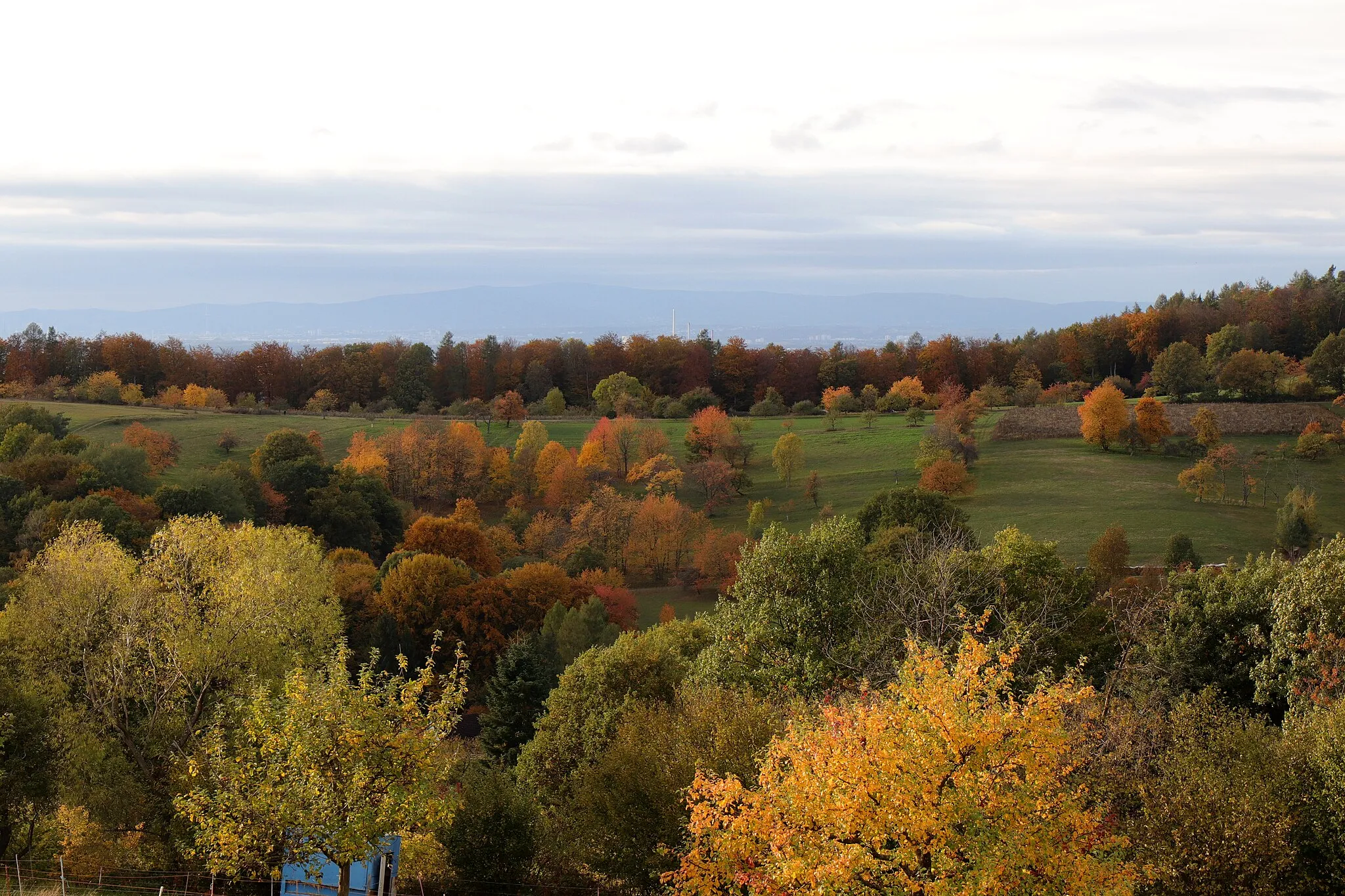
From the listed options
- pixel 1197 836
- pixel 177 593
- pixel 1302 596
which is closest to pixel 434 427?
pixel 177 593

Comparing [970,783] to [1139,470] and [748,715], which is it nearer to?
[748,715]

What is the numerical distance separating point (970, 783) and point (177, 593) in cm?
2751

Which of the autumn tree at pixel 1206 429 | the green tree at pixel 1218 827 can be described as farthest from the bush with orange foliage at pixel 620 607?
the autumn tree at pixel 1206 429

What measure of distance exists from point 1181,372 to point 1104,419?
25.0 meters

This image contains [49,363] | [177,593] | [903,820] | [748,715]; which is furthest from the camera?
[49,363]

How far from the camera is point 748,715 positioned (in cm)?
2261

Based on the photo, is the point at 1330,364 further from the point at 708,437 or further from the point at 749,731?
the point at 749,731

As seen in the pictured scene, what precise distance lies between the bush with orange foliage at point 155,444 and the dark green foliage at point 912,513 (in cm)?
5998

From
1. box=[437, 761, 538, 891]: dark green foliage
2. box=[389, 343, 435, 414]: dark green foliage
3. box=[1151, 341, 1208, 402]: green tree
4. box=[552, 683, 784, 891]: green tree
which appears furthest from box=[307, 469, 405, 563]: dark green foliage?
box=[1151, 341, 1208, 402]: green tree

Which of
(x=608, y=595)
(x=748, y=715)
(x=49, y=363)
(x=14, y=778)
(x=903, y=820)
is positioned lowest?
(x=608, y=595)

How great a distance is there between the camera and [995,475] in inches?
3216

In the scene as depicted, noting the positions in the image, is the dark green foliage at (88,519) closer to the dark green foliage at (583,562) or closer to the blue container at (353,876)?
the dark green foliage at (583,562)

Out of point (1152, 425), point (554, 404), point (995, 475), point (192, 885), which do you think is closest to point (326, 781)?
point (192, 885)

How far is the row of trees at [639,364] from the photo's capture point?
4968 inches
